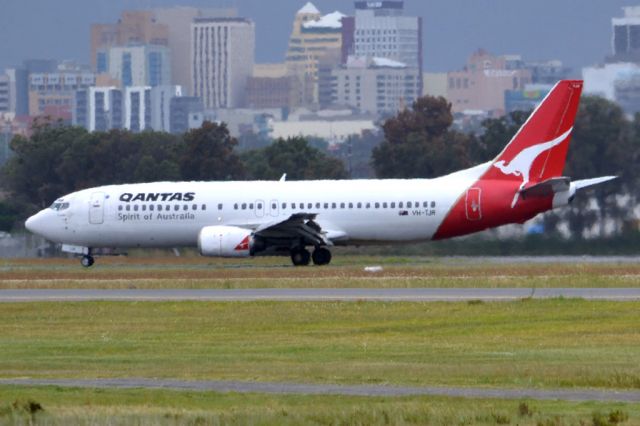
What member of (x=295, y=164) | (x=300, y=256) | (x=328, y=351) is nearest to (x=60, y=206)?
(x=300, y=256)

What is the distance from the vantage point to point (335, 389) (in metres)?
25.9

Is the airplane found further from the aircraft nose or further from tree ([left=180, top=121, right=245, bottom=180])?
tree ([left=180, top=121, right=245, bottom=180])

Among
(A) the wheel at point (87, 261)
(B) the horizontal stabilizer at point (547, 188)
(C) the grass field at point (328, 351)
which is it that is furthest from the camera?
(A) the wheel at point (87, 261)

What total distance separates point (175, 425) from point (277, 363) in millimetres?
7599

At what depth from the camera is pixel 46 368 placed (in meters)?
29.8

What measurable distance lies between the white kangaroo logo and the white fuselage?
0.94m

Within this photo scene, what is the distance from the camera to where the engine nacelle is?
5953 cm

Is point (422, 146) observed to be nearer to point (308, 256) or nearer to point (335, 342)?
point (308, 256)

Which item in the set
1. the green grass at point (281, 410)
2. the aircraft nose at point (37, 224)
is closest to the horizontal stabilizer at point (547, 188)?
the aircraft nose at point (37, 224)

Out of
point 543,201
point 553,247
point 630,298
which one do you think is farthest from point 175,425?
point 553,247

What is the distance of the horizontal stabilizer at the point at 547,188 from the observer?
57.6m

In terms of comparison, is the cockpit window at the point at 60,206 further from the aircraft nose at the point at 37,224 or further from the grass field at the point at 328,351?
the grass field at the point at 328,351

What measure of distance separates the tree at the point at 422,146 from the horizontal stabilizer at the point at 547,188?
20.3 metres

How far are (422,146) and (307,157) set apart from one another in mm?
8510
